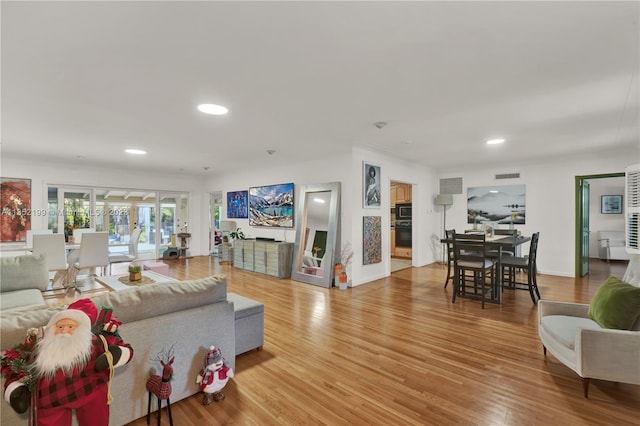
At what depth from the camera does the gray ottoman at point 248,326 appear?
102 inches

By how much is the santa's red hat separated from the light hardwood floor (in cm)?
69

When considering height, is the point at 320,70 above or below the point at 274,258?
above

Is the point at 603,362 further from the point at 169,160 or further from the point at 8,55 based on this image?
the point at 169,160

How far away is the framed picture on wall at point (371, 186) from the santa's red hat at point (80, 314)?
4.36 meters

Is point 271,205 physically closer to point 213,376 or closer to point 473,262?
point 473,262

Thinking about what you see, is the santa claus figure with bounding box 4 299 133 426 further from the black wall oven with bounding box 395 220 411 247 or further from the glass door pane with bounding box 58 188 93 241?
the black wall oven with bounding box 395 220 411 247

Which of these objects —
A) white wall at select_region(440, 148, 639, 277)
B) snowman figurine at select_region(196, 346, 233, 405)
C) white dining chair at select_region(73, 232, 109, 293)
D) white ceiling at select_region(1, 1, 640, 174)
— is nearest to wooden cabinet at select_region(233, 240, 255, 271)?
white dining chair at select_region(73, 232, 109, 293)

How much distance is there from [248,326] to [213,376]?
694 mm

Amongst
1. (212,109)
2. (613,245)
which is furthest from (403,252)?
(212,109)

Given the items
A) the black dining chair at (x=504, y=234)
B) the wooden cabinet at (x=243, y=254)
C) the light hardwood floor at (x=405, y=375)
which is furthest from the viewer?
the wooden cabinet at (x=243, y=254)

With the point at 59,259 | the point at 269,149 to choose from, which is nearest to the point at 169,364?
the point at 269,149

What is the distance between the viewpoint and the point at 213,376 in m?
1.96

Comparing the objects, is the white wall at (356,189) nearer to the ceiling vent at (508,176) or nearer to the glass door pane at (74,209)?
the ceiling vent at (508,176)

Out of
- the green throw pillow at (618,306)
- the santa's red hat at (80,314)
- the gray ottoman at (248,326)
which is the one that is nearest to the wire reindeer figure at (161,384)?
the santa's red hat at (80,314)
